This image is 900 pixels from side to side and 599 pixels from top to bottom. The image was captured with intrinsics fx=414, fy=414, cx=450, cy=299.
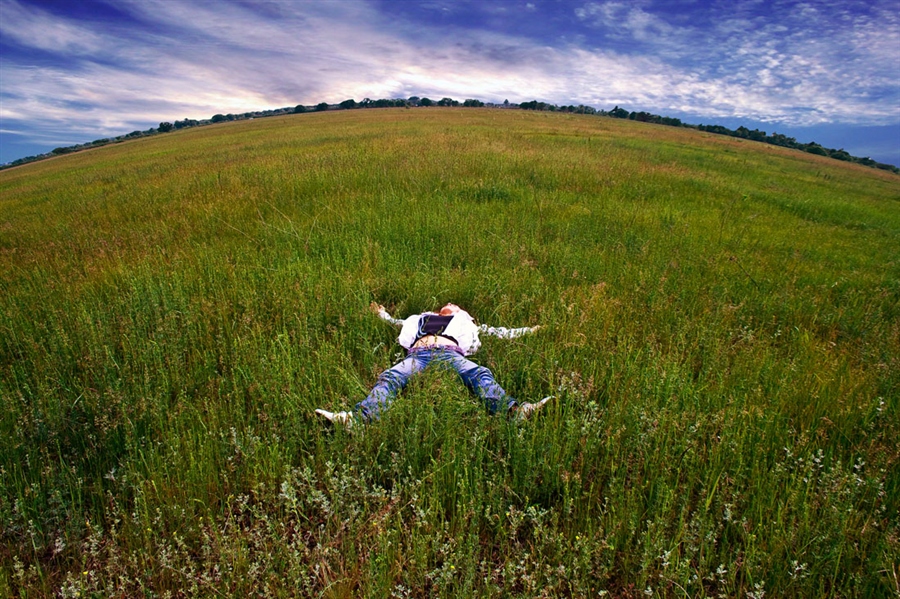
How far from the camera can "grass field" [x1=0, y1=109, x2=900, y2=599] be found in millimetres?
1697

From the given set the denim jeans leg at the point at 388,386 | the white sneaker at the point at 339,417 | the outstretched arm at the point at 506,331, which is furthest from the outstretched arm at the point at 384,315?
the white sneaker at the point at 339,417

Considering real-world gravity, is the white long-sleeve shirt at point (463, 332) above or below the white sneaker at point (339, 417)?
above

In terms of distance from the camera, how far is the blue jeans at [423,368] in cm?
252

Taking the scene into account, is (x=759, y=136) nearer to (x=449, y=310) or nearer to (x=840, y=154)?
(x=840, y=154)

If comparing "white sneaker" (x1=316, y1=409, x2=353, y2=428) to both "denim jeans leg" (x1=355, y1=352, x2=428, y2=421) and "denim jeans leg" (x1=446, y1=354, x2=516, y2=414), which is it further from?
"denim jeans leg" (x1=446, y1=354, x2=516, y2=414)

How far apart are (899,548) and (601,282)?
10.2ft

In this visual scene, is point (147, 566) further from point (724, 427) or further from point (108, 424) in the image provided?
point (724, 427)

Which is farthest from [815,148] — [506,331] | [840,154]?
[506,331]

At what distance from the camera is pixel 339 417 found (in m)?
2.34

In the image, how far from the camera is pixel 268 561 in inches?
65.3

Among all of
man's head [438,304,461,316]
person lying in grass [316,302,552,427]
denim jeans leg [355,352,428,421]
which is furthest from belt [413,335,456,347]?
man's head [438,304,461,316]

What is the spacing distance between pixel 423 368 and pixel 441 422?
0.67 metres

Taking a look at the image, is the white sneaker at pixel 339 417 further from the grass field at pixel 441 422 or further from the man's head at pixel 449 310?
the man's head at pixel 449 310

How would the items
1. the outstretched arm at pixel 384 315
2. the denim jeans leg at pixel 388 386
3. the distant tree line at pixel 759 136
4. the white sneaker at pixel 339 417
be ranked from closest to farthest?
the white sneaker at pixel 339 417 → the denim jeans leg at pixel 388 386 → the outstretched arm at pixel 384 315 → the distant tree line at pixel 759 136
